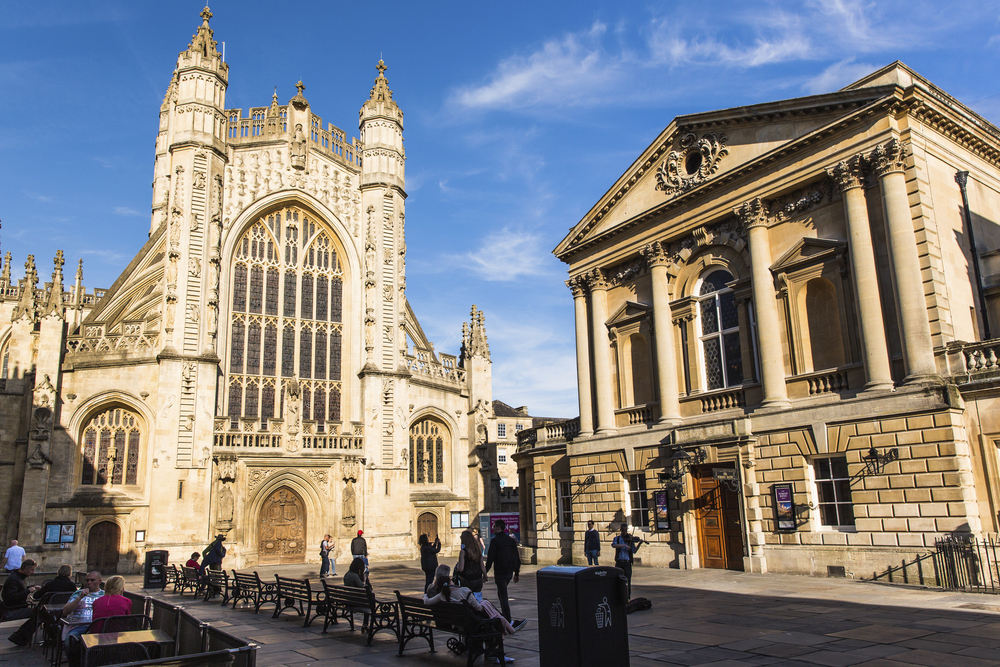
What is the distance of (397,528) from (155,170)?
2805 centimetres

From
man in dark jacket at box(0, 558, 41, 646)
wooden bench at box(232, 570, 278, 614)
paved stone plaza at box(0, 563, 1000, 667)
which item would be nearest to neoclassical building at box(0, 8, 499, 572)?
wooden bench at box(232, 570, 278, 614)

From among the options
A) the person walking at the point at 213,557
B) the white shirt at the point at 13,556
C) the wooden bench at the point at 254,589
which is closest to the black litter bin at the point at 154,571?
the person walking at the point at 213,557

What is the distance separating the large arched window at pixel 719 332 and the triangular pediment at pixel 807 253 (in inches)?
74.2

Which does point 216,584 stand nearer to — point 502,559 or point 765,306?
point 502,559

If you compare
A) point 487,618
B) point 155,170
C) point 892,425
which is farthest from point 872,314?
point 155,170

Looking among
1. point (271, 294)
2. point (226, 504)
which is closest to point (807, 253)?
point (226, 504)

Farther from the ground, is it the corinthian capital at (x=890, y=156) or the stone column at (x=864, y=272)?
the corinthian capital at (x=890, y=156)

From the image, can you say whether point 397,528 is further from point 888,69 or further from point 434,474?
point 888,69

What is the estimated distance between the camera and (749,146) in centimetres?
2059

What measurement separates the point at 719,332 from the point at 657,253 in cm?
332

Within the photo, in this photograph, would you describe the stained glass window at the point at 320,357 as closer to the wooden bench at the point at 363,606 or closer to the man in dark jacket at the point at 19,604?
the man in dark jacket at the point at 19,604

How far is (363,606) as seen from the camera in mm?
11211

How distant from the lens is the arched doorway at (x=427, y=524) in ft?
112

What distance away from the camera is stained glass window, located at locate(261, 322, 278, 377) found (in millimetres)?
32219
